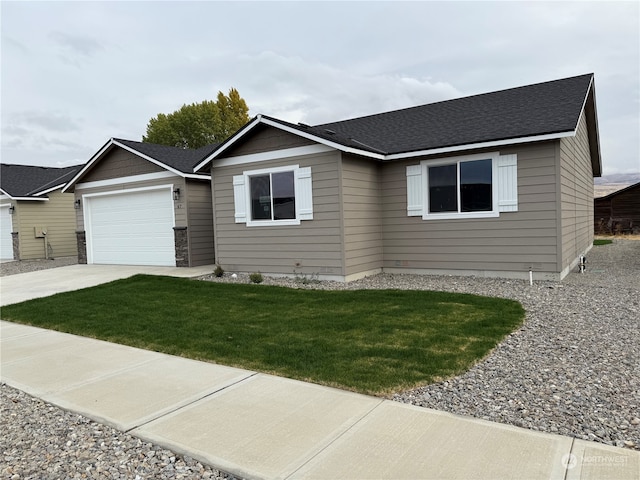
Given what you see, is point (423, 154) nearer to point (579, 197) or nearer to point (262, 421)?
point (579, 197)

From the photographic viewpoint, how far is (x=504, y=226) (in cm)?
977

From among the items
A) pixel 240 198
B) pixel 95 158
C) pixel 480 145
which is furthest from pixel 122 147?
pixel 480 145

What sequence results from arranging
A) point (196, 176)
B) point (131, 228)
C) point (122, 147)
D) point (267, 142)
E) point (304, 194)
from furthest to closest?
1. point (131, 228)
2. point (122, 147)
3. point (196, 176)
4. point (267, 142)
5. point (304, 194)

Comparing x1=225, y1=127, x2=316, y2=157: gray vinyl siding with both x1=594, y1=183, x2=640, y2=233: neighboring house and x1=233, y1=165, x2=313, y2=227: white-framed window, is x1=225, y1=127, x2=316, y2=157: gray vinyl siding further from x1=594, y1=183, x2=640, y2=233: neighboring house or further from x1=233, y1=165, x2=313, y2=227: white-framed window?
x1=594, y1=183, x2=640, y2=233: neighboring house

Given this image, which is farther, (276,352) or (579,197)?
(579,197)

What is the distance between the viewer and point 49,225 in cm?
1955

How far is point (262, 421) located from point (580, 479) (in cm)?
209

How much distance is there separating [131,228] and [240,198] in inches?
222

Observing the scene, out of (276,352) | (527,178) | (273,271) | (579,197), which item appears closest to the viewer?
(276,352)

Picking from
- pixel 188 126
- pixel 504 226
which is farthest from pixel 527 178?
pixel 188 126

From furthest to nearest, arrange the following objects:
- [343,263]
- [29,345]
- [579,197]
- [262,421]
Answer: [579,197] → [343,263] → [29,345] → [262,421]

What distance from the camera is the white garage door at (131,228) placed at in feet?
46.9

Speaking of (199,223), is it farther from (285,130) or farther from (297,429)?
(297,429)

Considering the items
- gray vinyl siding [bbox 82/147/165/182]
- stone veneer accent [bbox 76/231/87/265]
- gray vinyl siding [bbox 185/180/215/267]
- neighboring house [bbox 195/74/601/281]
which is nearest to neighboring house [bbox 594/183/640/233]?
neighboring house [bbox 195/74/601/281]
